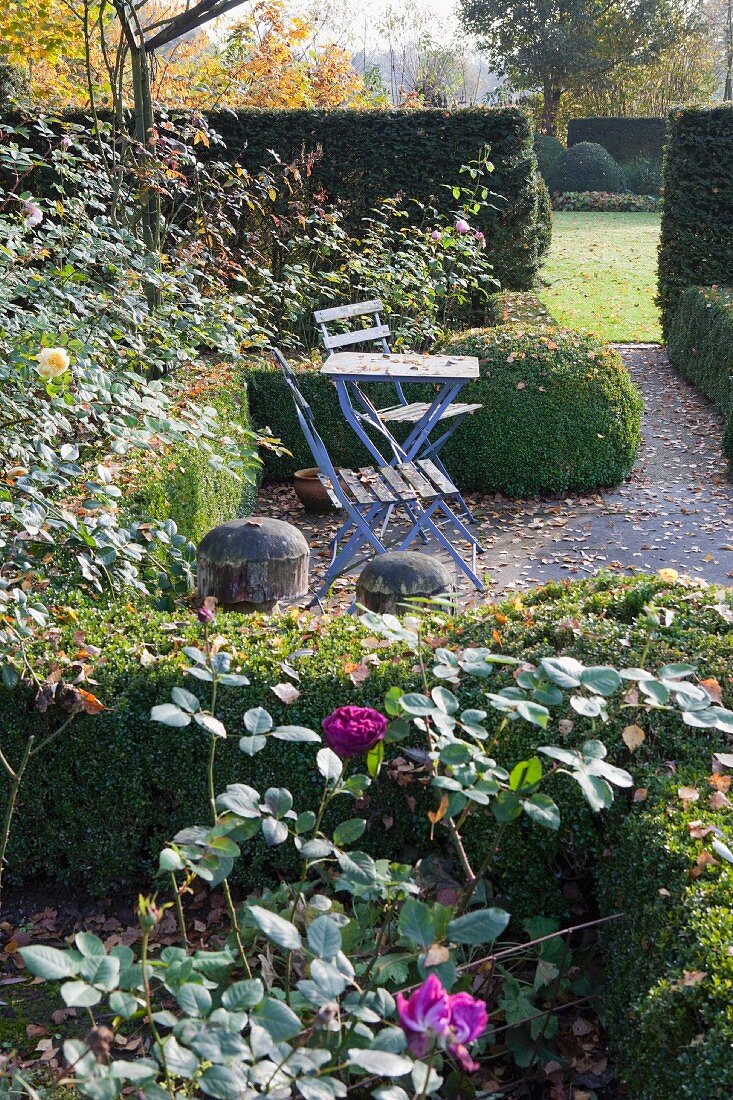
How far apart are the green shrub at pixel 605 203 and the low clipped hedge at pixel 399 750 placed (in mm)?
22955

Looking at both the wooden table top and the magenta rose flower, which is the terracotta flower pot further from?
the magenta rose flower

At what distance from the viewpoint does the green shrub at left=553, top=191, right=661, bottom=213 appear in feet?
78.2

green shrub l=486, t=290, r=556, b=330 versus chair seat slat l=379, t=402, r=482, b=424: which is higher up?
green shrub l=486, t=290, r=556, b=330

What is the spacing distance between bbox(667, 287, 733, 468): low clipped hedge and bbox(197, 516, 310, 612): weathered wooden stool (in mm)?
4177

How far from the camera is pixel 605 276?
15.8 metres

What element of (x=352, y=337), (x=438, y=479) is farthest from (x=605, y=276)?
(x=438, y=479)

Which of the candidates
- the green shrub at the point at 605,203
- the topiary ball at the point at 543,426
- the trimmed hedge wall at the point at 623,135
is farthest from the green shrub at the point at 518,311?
the trimmed hedge wall at the point at 623,135

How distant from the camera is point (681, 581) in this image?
123 inches

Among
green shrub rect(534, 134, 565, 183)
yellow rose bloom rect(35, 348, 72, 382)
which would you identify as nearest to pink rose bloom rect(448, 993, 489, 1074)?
yellow rose bloom rect(35, 348, 72, 382)

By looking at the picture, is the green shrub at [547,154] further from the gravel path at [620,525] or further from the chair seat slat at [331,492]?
the chair seat slat at [331,492]

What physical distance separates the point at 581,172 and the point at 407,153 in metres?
16.3

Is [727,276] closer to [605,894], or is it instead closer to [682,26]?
[605,894]

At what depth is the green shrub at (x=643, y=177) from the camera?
25.7 meters

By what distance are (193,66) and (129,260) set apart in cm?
1401
